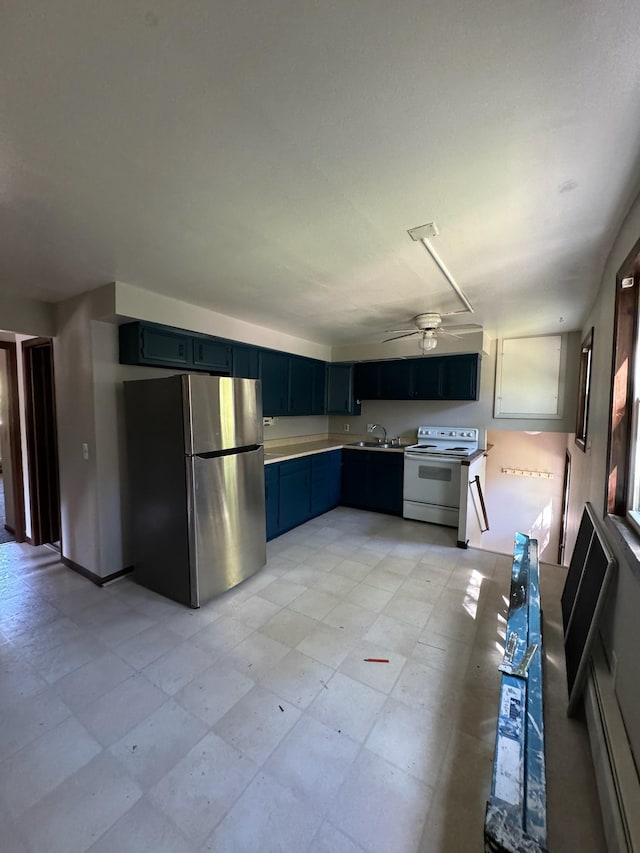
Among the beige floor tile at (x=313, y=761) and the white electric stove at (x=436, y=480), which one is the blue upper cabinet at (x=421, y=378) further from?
the beige floor tile at (x=313, y=761)

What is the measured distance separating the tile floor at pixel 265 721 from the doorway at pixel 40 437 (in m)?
0.84

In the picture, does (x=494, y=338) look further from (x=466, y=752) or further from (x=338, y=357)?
(x=466, y=752)

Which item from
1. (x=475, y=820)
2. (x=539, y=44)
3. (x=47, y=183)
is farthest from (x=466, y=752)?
(x=47, y=183)

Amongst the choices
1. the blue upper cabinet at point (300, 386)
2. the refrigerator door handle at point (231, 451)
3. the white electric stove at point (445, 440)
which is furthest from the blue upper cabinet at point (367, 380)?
the refrigerator door handle at point (231, 451)

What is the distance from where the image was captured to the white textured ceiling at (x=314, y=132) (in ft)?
2.71

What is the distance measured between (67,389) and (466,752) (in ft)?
11.9

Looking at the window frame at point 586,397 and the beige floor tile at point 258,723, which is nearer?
the beige floor tile at point 258,723

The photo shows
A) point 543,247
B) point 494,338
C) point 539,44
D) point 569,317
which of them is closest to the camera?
point 539,44

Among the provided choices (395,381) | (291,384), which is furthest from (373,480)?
(291,384)

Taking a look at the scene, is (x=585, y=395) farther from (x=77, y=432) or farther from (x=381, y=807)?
(x=77, y=432)

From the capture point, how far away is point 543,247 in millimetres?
1958

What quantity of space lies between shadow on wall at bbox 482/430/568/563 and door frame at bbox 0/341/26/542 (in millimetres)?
5771

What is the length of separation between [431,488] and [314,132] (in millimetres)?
3735

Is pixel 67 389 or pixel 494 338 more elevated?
pixel 494 338
